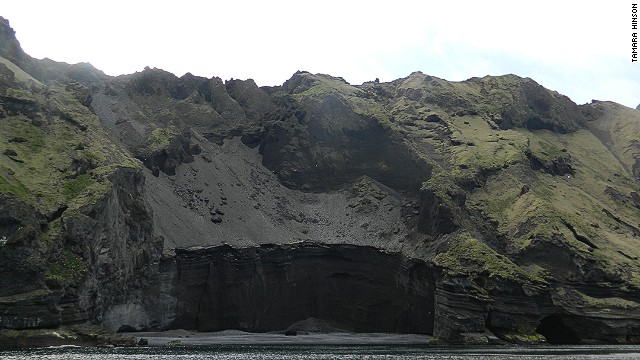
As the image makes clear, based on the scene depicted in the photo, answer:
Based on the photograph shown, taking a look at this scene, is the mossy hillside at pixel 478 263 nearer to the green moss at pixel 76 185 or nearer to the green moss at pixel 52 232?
the green moss at pixel 76 185

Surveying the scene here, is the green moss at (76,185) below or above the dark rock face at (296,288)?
above

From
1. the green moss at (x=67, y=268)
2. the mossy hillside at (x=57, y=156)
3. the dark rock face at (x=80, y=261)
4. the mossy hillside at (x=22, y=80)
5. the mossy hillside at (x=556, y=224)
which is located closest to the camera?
the dark rock face at (x=80, y=261)

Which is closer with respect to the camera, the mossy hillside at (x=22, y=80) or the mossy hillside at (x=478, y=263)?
the mossy hillside at (x=478, y=263)

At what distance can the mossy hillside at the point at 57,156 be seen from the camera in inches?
4924

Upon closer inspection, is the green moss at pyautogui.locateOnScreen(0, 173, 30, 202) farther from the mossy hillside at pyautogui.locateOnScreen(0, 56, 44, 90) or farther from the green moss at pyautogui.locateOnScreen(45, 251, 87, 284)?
the mossy hillside at pyautogui.locateOnScreen(0, 56, 44, 90)

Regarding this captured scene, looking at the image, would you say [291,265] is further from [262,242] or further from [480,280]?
[480,280]

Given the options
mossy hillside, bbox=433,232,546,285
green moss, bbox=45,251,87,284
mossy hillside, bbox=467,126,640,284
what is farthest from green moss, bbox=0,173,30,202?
mossy hillside, bbox=467,126,640,284

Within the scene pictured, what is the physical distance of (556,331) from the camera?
495ft

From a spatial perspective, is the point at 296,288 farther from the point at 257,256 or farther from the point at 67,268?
the point at 67,268

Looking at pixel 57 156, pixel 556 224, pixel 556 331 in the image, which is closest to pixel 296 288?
pixel 556 331

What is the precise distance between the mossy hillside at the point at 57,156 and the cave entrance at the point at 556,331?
99421 millimetres

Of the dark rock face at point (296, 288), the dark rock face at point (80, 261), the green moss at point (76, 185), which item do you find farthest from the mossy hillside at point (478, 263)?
the green moss at point (76, 185)

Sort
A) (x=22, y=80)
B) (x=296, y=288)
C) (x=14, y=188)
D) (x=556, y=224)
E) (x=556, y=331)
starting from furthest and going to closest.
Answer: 1. (x=556, y=224)
2. (x=22, y=80)
3. (x=296, y=288)
4. (x=556, y=331)
5. (x=14, y=188)

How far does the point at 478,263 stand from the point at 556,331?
23.2 metres
